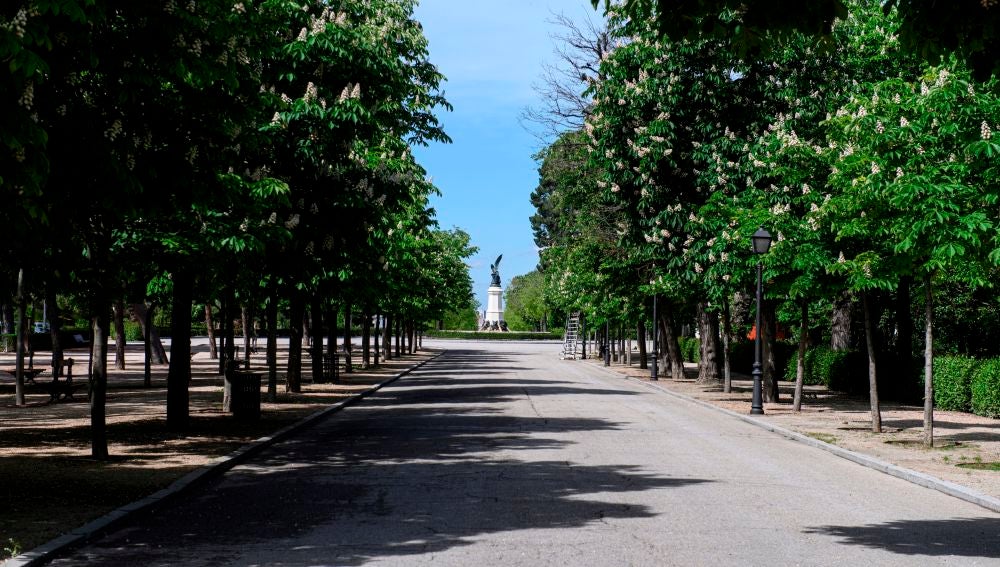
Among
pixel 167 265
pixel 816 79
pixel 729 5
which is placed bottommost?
pixel 167 265

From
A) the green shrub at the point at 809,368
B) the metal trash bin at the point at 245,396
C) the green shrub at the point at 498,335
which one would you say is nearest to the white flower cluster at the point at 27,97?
the metal trash bin at the point at 245,396

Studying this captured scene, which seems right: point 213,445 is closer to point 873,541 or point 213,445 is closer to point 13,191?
point 13,191

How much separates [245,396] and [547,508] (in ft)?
33.1

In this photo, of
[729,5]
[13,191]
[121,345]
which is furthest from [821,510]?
[121,345]

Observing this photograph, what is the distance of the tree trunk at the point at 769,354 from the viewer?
88.9 feet

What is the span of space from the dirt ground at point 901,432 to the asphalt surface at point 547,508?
93 cm

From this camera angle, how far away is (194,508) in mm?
10133

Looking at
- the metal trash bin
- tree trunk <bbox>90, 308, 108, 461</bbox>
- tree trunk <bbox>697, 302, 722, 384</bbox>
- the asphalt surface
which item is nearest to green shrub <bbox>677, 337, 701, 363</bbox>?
tree trunk <bbox>697, 302, 722, 384</bbox>

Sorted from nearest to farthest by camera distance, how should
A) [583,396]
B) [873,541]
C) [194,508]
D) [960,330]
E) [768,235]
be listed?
[873,541]
[194,508]
[768,235]
[583,396]
[960,330]

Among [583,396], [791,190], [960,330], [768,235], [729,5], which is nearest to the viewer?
[729,5]

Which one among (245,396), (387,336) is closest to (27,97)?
(245,396)

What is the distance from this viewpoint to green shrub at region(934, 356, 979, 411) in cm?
2478

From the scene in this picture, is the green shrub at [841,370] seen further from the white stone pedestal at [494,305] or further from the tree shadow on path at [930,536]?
the white stone pedestal at [494,305]

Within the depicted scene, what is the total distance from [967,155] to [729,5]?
853cm
